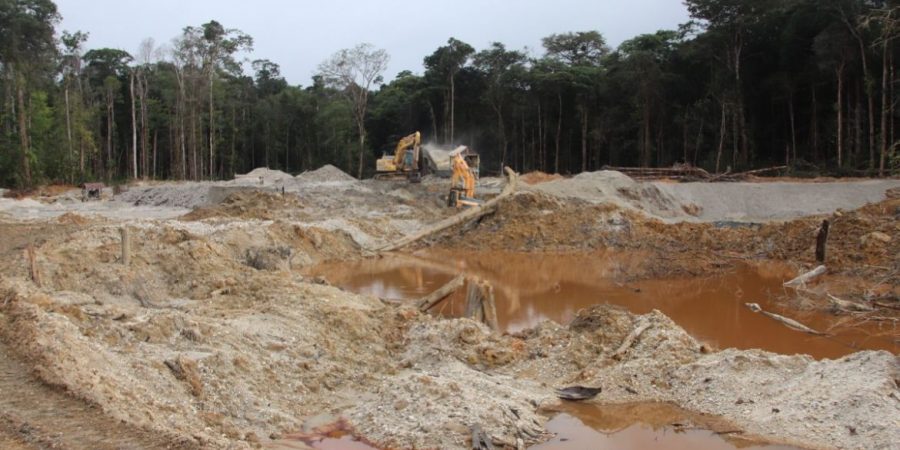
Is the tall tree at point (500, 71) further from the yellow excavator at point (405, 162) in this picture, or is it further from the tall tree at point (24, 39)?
the tall tree at point (24, 39)

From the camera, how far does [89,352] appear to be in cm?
619

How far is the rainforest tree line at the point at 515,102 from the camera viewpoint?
3253cm

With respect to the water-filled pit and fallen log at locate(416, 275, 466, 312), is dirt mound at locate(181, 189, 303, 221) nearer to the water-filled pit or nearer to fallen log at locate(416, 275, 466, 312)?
the water-filled pit

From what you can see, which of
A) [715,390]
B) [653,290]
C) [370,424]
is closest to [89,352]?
[370,424]

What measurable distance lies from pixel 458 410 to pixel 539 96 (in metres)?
40.5

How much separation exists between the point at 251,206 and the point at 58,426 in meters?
20.0

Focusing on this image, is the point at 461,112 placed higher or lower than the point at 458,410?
higher

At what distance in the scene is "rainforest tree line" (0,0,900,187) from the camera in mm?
32531

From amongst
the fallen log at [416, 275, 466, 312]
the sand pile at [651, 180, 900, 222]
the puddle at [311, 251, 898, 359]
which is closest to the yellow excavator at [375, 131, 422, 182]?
the sand pile at [651, 180, 900, 222]

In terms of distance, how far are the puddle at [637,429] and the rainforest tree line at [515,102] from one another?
2140 cm

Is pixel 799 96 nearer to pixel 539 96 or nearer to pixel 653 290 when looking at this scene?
pixel 539 96

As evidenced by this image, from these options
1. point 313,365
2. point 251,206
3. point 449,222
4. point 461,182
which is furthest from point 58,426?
point 461,182

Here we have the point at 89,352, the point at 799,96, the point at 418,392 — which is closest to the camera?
the point at 89,352

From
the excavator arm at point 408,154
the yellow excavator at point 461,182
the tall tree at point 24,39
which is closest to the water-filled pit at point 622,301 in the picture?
the yellow excavator at point 461,182
